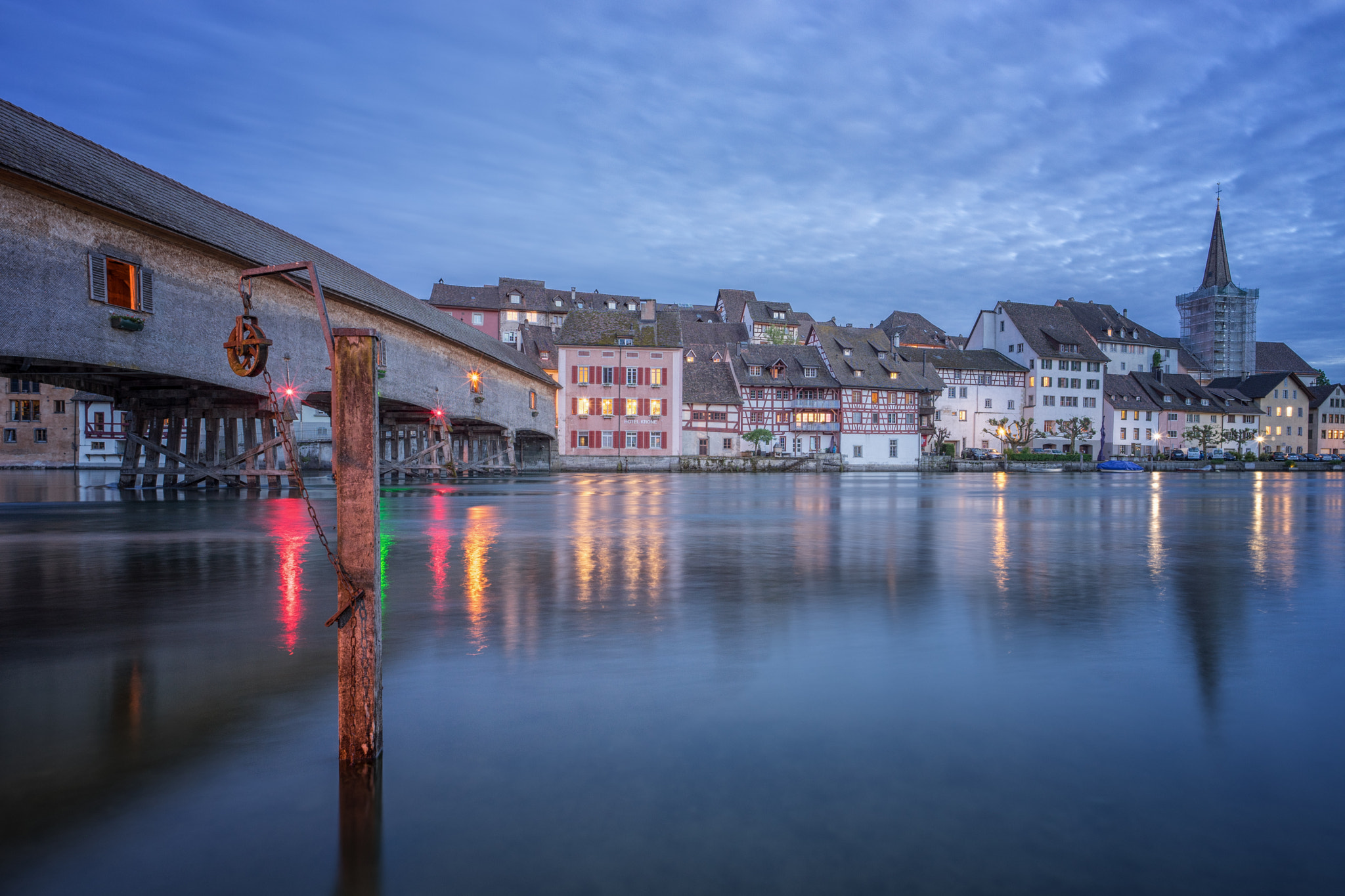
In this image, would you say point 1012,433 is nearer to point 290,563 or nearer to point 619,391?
point 619,391

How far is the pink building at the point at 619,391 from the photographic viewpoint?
2406 inches

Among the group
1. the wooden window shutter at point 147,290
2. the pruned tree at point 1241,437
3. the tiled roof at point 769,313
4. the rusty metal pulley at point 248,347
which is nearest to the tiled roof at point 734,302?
the tiled roof at point 769,313

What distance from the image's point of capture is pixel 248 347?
227 inches

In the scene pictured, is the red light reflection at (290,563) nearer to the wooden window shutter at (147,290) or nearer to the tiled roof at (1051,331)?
the wooden window shutter at (147,290)

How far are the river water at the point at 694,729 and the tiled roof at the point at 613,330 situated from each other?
166 feet

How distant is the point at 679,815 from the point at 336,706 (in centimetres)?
291

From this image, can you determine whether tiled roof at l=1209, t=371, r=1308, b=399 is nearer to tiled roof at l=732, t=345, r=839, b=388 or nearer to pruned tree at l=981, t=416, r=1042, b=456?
pruned tree at l=981, t=416, r=1042, b=456

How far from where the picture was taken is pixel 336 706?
18.1 ft

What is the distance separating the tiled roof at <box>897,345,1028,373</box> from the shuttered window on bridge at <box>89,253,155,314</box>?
66.2 metres

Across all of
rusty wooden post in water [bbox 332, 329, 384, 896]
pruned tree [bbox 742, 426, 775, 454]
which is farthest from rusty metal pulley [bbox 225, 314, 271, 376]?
pruned tree [bbox 742, 426, 775, 454]

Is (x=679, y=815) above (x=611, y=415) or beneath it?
beneath

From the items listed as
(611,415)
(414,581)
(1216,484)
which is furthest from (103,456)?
(1216,484)

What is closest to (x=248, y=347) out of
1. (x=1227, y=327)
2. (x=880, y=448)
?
(x=880, y=448)

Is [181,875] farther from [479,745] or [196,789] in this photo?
[479,745]
